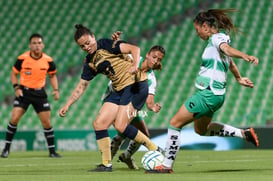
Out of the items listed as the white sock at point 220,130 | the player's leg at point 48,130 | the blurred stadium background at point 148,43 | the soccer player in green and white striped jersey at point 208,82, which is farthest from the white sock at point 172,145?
the blurred stadium background at point 148,43

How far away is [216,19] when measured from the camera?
8.88 metres

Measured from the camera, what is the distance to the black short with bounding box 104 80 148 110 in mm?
9500

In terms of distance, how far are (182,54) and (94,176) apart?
13.5 metres

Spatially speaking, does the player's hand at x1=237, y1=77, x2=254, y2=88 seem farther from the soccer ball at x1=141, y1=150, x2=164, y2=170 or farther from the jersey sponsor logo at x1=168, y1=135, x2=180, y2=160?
the soccer ball at x1=141, y1=150, x2=164, y2=170

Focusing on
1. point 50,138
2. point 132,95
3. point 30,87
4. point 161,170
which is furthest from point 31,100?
point 161,170

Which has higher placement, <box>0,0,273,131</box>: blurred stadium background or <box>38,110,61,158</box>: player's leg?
<box>0,0,273,131</box>: blurred stadium background

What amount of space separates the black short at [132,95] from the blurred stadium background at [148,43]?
831 centimetres

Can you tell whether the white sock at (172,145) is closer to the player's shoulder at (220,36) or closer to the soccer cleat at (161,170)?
the soccer cleat at (161,170)

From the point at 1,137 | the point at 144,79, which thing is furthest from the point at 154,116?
the point at 144,79

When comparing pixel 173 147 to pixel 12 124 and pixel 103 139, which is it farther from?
pixel 12 124

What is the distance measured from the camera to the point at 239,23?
22.2 metres

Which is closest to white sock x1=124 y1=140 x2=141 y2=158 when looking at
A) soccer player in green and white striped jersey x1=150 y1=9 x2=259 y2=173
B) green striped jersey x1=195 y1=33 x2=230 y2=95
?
soccer player in green and white striped jersey x1=150 y1=9 x2=259 y2=173

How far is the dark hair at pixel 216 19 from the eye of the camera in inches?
346

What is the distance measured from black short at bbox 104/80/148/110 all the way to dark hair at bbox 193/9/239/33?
134 cm
